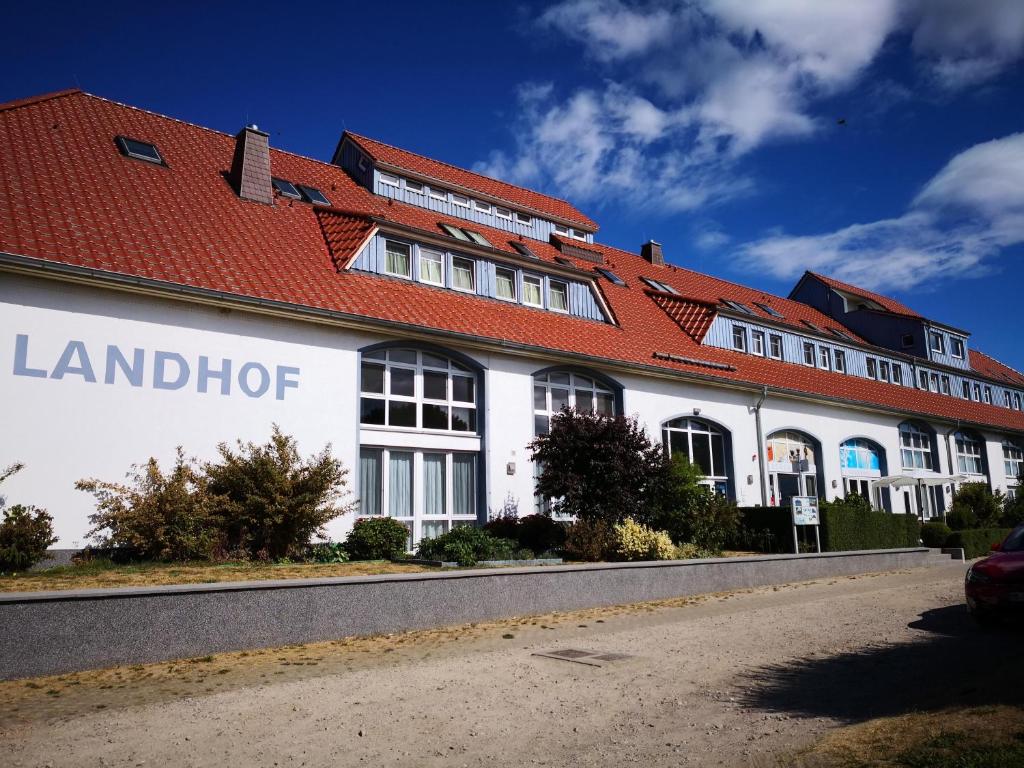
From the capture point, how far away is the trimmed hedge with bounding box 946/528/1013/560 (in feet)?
75.8

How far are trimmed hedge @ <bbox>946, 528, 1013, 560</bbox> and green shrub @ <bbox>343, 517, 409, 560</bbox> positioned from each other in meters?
17.5

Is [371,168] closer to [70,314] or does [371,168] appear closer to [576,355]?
[576,355]

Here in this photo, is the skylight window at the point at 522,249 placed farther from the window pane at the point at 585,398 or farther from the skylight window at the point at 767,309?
the skylight window at the point at 767,309

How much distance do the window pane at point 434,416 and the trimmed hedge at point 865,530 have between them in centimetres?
974

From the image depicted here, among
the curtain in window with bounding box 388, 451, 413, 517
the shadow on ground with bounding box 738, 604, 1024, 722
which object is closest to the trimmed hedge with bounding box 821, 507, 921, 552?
the shadow on ground with bounding box 738, 604, 1024, 722

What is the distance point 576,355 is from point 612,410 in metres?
2.42

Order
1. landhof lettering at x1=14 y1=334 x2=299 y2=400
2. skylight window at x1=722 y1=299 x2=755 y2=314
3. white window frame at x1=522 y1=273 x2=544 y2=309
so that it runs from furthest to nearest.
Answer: skylight window at x1=722 y1=299 x2=755 y2=314 < white window frame at x1=522 y1=273 x2=544 y2=309 < landhof lettering at x1=14 y1=334 x2=299 y2=400

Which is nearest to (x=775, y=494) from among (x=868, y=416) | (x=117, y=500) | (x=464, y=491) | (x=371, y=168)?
(x=868, y=416)

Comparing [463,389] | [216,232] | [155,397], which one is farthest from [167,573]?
[463,389]

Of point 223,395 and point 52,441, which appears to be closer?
point 52,441

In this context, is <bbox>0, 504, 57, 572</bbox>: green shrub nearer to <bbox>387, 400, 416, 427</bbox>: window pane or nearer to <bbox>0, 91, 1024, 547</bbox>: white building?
<bbox>0, 91, 1024, 547</bbox>: white building

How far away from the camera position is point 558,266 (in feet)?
72.0

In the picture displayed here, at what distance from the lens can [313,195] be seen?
67.8 ft

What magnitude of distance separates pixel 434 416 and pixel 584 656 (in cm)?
976
